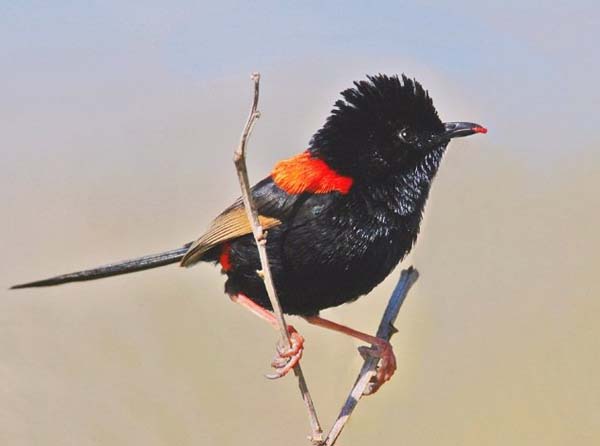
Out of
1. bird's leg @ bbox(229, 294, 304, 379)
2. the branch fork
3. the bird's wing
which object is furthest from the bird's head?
bird's leg @ bbox(229, 294, 304, 379)

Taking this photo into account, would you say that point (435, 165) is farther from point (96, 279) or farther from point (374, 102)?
point (96, 279)

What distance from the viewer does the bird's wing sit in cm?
370

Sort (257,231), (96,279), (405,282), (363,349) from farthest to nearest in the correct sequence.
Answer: (96,279) → (363,349) → (405,282) → (257,231)

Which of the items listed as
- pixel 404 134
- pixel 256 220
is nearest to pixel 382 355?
pixel 404 134

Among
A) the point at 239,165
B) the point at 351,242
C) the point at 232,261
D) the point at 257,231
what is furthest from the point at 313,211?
the point at 239,165

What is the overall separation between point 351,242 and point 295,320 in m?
1.14

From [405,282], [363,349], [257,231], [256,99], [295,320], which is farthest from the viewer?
[295,320]

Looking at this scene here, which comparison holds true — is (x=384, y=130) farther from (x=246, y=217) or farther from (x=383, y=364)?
(x=383, y=364)

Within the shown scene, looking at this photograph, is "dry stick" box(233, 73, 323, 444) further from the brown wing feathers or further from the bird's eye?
the bird's eye

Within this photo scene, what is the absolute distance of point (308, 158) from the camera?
12.8 ft

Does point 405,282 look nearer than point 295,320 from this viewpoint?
Yes

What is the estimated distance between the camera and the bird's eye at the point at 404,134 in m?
3.83

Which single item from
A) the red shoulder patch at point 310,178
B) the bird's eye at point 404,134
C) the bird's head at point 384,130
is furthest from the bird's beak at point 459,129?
the red shoulder patch at point 310,178

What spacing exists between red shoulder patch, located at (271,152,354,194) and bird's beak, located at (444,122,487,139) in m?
0.50
